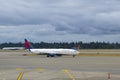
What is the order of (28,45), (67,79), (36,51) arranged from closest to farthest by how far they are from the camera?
(67,79) < (36,51) < (28,45)

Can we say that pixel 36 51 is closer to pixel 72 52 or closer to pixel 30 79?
pixel 72 52

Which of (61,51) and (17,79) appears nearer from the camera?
(17,79)

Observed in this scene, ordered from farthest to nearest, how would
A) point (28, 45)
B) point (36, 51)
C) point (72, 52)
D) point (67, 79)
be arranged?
point (28, 45) < point (36, 51) < point (72, 52) < point (67, 79)

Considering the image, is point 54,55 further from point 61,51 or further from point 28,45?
point 28,45

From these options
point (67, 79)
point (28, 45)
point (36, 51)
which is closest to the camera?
point (67, 79)

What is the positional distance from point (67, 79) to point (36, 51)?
73.9 m

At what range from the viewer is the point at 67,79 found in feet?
83.7

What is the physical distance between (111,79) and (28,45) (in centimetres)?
8389

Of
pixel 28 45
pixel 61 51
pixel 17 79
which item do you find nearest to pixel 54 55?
pixel 61 51

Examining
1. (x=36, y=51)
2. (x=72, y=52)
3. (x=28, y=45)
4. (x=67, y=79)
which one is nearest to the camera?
(x=67, y=79)

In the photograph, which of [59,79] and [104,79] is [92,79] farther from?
[59,79]

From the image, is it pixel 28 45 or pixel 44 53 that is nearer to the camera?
pixel 44 53

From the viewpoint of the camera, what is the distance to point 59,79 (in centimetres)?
2564

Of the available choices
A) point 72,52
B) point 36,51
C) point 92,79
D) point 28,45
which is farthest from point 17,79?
point 28,45
